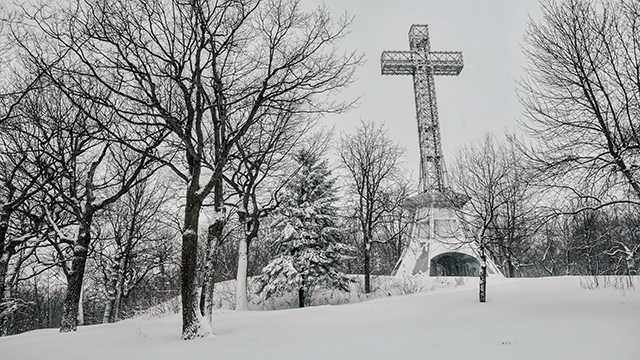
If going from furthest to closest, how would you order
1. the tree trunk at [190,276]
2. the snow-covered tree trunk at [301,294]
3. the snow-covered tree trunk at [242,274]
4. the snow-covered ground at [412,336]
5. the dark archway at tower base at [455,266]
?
the dark archway at tower base at [455,266], the snow-covered tree trunk at [301,294], the snow-covered tree trunk at [242,274], the tree trunk at [190,276], the snow-covered ground at [412,336]

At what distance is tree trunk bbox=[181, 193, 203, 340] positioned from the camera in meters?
7.46

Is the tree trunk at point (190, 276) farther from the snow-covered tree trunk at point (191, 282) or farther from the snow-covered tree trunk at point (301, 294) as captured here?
the snow-covered tree trunk at point (301, 294)

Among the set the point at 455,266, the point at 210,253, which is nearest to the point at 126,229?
the point at 210,253

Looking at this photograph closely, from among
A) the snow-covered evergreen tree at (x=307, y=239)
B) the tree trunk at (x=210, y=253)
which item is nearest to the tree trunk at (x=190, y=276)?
the tree trunk at (x=210, y=253)

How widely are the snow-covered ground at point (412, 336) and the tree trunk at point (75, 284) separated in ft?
5.98

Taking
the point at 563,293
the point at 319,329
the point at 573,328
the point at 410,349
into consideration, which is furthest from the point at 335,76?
the point at 563,293

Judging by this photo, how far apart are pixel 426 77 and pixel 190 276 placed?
24.5m

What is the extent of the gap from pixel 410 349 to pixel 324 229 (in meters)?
14.3

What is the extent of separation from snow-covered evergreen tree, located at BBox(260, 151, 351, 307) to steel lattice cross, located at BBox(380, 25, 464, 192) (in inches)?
296

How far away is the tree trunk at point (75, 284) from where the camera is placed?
1045 centimetres

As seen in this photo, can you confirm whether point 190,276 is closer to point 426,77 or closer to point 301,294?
point 301,294

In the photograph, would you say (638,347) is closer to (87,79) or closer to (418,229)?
(87,79)

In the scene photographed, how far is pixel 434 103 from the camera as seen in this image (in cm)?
2716

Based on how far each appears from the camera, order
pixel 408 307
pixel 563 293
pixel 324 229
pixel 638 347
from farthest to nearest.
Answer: pixel 324 229, pixel 563 293, pixel 408 307, pixel 638 347
